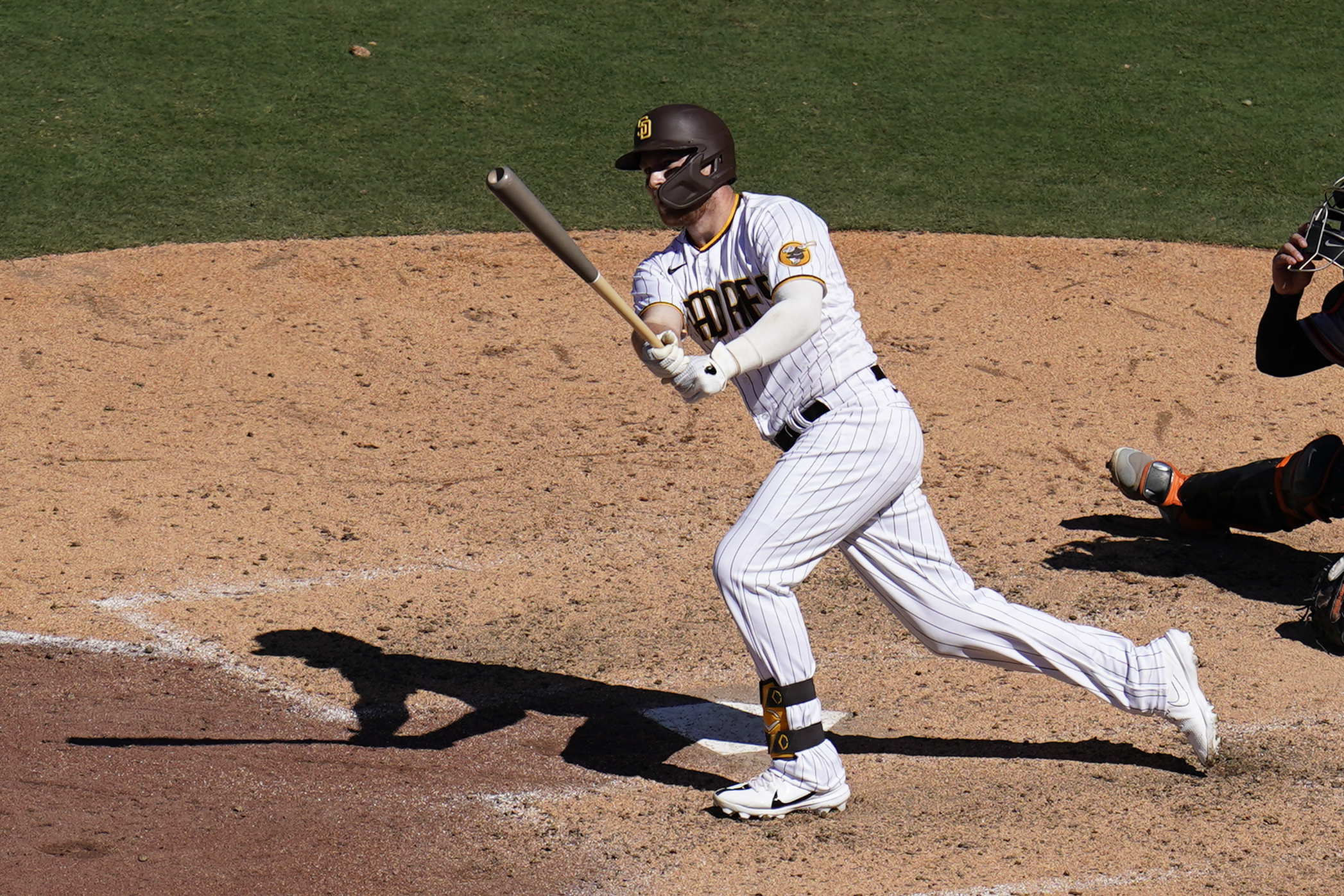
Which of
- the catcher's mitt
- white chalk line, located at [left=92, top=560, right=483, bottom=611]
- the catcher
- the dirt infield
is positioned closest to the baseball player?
the dirt infield

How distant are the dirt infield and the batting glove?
1.13 meters

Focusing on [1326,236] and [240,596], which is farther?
[240,596]

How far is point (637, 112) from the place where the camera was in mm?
9531

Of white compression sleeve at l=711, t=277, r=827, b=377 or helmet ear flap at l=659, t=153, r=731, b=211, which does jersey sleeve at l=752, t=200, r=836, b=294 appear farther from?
helmet ear flap at l=659, t=153, r=731, b=211

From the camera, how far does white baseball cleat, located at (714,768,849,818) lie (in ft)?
12.0

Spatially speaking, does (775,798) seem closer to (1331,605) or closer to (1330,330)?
(1331,605)

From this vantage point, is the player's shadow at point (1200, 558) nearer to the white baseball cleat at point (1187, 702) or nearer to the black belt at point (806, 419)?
the white baseball cleat at point (1187, 702)

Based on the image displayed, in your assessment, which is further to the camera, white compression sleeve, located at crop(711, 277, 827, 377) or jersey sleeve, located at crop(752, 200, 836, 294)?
jersey sleeve, located at crop(752, 200, 836, 294)

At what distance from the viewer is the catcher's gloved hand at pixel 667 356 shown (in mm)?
3443

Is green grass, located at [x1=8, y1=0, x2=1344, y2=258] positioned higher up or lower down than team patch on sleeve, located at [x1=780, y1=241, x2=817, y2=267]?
higher up

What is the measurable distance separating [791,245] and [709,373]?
43 cm

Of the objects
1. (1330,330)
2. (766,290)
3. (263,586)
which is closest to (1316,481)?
(1330,330)

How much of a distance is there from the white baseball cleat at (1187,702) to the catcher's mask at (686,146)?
1715 mm

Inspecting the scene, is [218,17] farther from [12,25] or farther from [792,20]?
[792,20]
